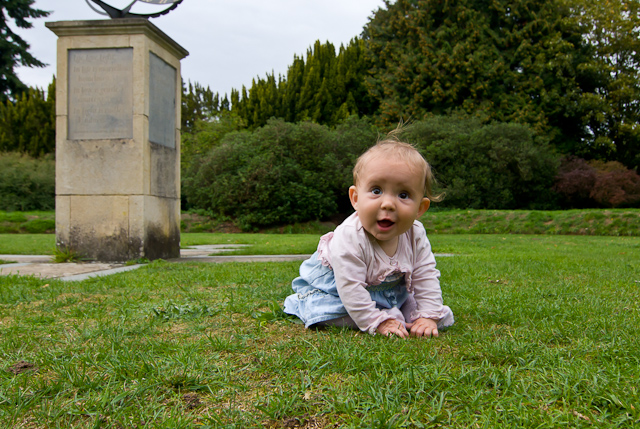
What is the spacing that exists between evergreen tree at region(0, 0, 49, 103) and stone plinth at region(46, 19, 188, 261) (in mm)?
29263

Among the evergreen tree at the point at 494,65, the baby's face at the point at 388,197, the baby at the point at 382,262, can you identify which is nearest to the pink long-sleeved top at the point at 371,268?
the baby at the point at 382,262

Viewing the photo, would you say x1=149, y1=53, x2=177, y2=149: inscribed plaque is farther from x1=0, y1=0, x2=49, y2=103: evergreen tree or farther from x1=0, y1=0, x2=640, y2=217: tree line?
x1=0, y1=0, x2=49, y2=103: evergreen tree

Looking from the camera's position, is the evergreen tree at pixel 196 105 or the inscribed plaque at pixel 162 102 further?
the evergreen tree at pixel 196 105

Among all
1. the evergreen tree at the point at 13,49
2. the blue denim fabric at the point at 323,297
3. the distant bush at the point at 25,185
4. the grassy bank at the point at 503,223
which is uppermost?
the evergreen tree at the point at 13,49

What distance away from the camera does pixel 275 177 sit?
52.9 ft

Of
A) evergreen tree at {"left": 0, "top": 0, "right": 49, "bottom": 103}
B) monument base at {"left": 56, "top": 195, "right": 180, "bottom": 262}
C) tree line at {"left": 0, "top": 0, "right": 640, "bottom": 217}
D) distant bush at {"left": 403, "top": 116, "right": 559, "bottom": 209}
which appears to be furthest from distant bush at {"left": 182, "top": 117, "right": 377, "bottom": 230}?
evergreen tree at {"left": 0, "top": 0, "right": 49, "bottom": 103}

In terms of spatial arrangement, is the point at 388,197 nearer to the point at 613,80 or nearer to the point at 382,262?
the point at 382,262

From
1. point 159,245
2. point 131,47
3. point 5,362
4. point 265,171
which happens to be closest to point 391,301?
point 5,362

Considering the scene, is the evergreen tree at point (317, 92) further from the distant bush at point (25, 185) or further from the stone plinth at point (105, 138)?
the stone plinth at point (105, 138)

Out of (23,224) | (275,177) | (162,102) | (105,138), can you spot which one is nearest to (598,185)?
(275,177)

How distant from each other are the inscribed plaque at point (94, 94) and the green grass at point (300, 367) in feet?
10.6

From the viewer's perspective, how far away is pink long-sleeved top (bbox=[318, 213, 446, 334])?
7.41 ft

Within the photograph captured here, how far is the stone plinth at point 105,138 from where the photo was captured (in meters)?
5.70

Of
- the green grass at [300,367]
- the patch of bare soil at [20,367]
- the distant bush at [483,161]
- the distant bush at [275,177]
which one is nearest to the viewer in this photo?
the green grass at [300,367]
